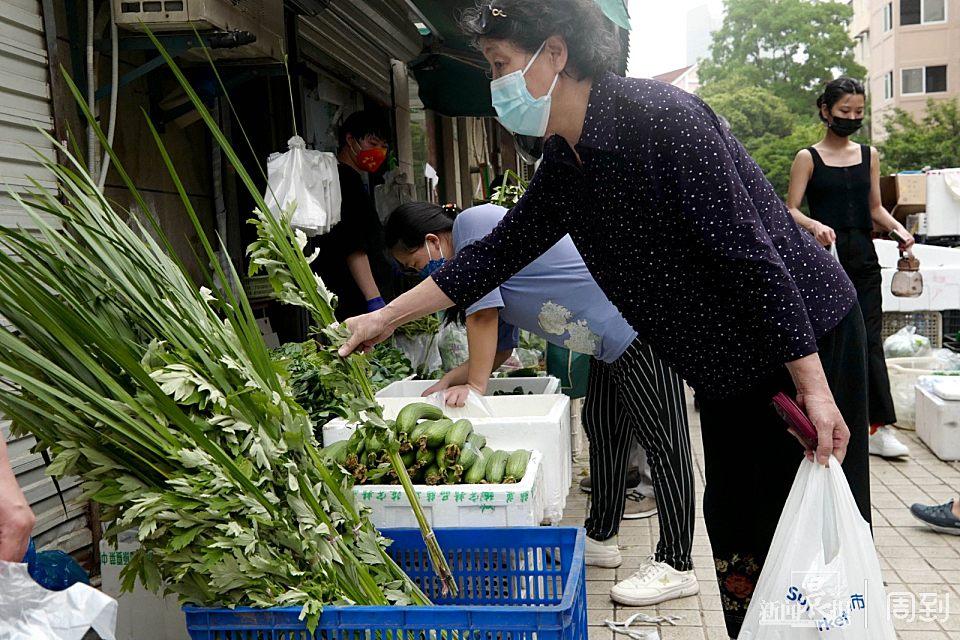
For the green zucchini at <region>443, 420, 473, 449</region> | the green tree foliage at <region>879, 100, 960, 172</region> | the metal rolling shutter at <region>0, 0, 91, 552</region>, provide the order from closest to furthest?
the green zucchini at <region>443, 420, 473, 449</region> → the metal rolling shutter at <region>0, 0, 91, 552</region> → the green tree foliage at <region>879, 100, 960, 172</region>

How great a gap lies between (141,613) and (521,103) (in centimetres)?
171

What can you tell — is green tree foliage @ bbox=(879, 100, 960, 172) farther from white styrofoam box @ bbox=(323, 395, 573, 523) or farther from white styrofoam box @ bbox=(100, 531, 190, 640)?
white styrofoam box @ bbox=(100, 531, 190, 640)

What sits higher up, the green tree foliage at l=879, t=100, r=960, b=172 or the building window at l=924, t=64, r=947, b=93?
the building window at l=924, t=64, r=947, b=93

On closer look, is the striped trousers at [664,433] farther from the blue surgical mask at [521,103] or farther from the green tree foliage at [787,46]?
the green tree foliage at [787,46]

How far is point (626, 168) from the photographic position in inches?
86.2

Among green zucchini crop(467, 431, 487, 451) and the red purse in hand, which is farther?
green zucchini crop(467, 431, 487, 451)

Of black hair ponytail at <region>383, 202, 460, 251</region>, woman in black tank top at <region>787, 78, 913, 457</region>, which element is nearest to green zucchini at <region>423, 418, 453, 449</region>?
black hair ponytail at <region>383, 202, 460, 251</region>

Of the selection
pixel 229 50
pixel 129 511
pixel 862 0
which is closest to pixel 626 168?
pixel 129 511

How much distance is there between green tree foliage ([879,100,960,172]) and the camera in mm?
32188

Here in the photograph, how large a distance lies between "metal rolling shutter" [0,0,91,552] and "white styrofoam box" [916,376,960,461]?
16.1 feet

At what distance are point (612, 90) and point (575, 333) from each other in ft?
4.63

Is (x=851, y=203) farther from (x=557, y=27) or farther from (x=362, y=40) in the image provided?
(x=362, y=40)

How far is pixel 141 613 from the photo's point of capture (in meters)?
2.45

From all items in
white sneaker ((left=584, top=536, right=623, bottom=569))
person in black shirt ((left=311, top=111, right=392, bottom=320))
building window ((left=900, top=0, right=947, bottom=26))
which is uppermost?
building window ((left=900, top=0, right=947, bottom=26))
